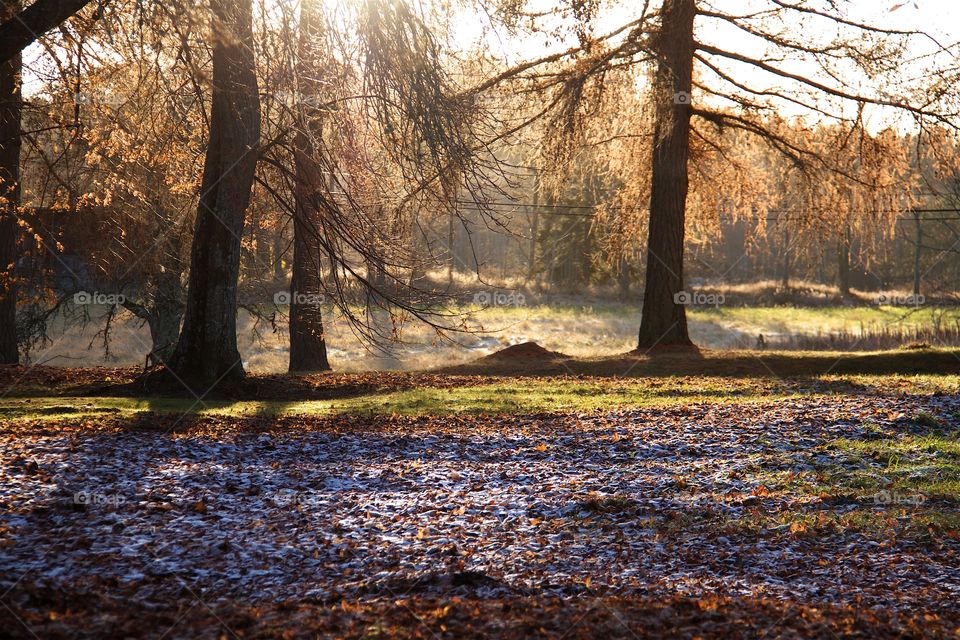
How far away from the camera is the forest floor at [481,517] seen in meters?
4.93

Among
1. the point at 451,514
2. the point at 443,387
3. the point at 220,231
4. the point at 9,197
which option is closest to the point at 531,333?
the point at 443,387

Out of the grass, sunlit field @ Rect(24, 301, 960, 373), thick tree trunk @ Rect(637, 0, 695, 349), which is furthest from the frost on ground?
sunlit field @ Rect(24, 301, 960, 373)

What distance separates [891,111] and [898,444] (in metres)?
12.1

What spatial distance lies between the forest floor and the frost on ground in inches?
1.1

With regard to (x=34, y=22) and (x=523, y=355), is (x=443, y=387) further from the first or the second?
(x=34, y=22)

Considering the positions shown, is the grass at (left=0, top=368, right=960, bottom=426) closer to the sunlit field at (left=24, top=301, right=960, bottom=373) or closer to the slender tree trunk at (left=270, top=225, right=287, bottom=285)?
the slender tree trunk at (left=270, top=225, right=287, bottom=285)

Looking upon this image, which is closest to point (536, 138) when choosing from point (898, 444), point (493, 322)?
point (898, 444)

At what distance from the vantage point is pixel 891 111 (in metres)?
19.1

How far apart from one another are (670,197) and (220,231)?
11.3 meters

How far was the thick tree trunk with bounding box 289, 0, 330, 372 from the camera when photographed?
11.1 meters

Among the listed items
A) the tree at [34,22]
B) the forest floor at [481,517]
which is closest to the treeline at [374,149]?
the tree at [34,22]

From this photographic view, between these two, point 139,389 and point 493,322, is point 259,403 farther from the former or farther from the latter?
point 493,322

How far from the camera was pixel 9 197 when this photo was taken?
15883mm

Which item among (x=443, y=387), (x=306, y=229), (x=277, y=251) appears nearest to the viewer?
(x=306, y=229)
